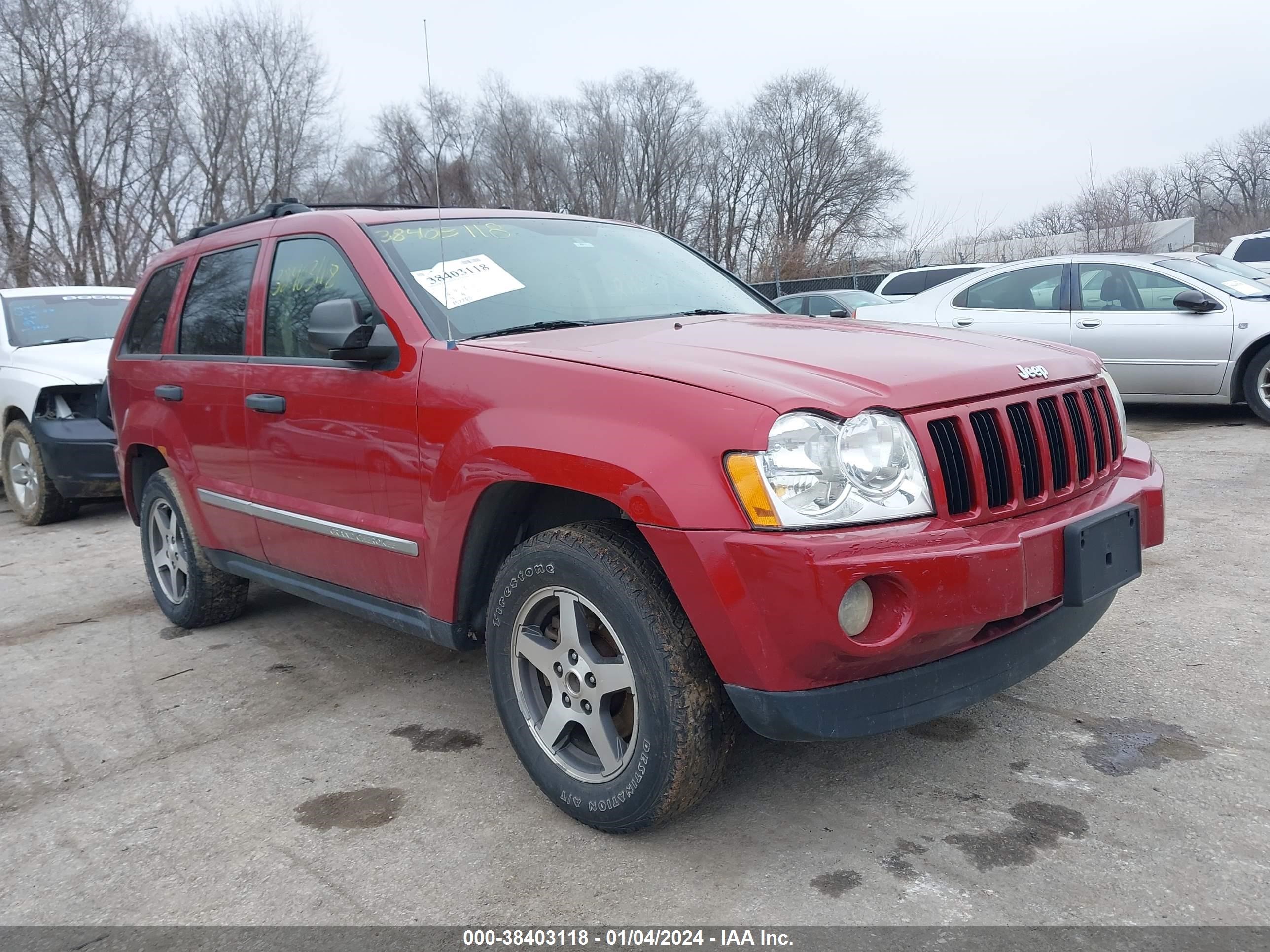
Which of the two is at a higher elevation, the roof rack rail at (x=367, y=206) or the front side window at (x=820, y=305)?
the roof rack rail at (x=367, y=206)

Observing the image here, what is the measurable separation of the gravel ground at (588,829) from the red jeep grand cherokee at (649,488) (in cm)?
27

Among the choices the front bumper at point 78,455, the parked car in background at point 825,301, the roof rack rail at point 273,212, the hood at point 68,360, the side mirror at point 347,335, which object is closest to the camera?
the side mirror at point 347,335

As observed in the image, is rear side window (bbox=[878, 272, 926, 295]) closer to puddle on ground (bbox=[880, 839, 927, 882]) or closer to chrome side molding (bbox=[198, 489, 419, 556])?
chrome side molding (bbox=[198, 489, 419, 556])

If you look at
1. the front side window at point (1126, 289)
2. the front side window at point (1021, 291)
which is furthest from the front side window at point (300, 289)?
the front side window at point (1126, 289)

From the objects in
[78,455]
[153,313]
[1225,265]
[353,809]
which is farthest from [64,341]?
[1225,265]

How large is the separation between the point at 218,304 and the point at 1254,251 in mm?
14499

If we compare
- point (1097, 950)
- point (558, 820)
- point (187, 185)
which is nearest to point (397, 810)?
point (558, 820)

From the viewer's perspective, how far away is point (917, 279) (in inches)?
760

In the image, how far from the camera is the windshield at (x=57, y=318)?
784cm

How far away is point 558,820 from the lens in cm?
Result: 268

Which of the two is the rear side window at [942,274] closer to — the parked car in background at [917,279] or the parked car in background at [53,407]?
the parked car in background at [917,279]

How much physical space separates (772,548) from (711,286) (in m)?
2.01

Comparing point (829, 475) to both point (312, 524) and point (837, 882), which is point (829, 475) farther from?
point (312, 524)

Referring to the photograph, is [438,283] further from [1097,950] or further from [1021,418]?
[1097,950]
